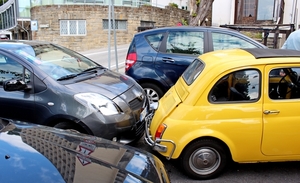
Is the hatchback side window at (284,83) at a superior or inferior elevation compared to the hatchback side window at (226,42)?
inferior

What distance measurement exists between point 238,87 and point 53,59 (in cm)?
289

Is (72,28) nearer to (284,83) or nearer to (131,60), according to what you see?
(131,60)

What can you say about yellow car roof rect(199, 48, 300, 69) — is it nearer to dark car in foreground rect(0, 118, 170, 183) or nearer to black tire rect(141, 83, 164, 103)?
dark car in foreground rect(0, 118, 170, 183)

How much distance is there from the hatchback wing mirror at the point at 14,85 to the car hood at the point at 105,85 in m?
0.56

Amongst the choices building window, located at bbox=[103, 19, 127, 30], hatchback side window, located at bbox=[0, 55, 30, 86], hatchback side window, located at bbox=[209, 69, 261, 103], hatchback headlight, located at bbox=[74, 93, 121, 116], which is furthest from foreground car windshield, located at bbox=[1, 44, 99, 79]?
building window, located at bbox=[103, 19, 127, 30]

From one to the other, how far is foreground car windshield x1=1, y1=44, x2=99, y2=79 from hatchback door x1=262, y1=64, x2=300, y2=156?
278 centimetres

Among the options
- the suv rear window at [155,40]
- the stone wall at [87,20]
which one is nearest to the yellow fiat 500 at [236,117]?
the suv rear window at [155,40]

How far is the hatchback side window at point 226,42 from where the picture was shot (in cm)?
538

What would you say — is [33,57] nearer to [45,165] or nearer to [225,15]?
[45,165]

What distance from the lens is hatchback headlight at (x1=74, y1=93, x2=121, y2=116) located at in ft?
11.7

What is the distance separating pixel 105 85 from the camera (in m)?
4.04

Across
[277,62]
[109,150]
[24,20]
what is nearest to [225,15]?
[277,62]

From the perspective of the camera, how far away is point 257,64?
3.18 meters

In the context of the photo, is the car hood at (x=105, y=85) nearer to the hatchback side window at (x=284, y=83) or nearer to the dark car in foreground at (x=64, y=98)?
the dark car in foreground at (x=64, y=98)
